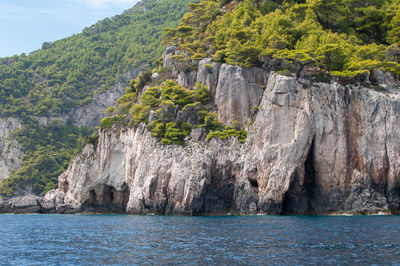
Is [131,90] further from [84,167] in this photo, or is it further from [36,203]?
[36,203]

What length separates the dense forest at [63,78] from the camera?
330ft

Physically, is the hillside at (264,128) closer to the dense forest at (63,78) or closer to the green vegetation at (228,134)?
the green vegetation at (228,134)

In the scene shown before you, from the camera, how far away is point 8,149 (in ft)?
346

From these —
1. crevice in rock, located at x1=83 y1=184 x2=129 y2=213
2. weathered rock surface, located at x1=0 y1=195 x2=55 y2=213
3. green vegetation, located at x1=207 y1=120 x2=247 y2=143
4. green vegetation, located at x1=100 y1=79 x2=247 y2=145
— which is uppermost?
green vegetation, located at x1=100 y1=79 x2=247 y2=145

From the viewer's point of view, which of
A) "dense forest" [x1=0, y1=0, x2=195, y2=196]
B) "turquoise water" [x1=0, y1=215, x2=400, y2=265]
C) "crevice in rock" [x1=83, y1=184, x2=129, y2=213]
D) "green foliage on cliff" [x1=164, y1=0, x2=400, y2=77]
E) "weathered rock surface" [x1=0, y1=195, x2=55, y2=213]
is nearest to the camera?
"turquoise water" [x1=0, y1=215, x2=400, y2=265]

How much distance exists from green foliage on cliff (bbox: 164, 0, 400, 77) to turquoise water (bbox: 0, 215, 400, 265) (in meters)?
24.2

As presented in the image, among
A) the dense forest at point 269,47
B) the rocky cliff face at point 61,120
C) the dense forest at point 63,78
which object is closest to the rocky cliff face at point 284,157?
the dense forest at point 269,47

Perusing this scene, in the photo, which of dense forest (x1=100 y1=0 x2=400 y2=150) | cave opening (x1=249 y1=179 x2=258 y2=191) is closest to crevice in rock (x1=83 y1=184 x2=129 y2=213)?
dense forest (x1=100 y1=0 x2=400 y2=150)

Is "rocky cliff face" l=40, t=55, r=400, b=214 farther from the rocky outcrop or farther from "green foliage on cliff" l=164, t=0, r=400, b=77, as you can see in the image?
the rocky outcrop

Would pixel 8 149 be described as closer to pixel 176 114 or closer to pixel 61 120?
pixel 61 120

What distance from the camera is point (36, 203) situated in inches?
2699

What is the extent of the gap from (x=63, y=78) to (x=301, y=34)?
3751 inches

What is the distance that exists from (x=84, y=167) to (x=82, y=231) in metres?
32.5

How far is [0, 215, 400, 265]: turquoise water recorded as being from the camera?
2041 centimetres
